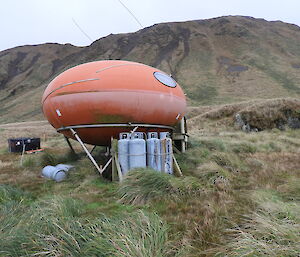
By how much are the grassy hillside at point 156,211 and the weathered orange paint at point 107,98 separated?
5.55 feet

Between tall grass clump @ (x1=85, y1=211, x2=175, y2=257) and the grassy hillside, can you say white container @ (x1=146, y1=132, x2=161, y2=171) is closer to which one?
the grassy hillside

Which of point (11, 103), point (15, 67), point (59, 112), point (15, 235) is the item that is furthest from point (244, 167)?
point (15, 67)

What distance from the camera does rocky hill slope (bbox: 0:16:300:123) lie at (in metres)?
60.2

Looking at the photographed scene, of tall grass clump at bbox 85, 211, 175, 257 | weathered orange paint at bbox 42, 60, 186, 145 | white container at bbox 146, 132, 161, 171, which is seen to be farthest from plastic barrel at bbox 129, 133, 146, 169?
tall grass clump at bbox 85, 211, 175, 257

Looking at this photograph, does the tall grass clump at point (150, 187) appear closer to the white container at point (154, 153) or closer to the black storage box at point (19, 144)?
the white container at point (154, 153)

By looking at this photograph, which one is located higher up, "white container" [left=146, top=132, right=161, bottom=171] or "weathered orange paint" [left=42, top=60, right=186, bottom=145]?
"weathered orange paint" [left=42, top=60, right=186, bottom=145]

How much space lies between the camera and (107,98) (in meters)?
6.66

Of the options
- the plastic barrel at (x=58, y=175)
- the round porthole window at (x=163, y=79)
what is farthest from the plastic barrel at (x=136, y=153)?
the round porthole window at (x=163, y=79)

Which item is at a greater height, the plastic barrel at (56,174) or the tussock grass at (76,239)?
the tussock grass at (76,239)

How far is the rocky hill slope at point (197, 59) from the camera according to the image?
6022 centimetres

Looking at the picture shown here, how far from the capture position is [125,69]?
7.24 metres

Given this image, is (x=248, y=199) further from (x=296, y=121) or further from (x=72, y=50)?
(x=72, y=50)

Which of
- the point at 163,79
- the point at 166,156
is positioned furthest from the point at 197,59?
the point at 166,156

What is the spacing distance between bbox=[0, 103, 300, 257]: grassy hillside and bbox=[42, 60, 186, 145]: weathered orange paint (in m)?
1.69
